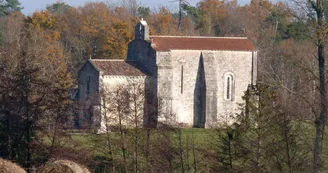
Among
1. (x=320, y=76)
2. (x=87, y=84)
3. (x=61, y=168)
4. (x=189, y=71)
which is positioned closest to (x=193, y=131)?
(x=189, y=71)

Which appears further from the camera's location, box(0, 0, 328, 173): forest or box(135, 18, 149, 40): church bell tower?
box(135, 18, 149, 40): church bell tower

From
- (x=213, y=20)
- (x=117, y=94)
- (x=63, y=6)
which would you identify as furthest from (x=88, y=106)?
(x=63, y=6)

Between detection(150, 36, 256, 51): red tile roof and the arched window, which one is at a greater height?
detection(150, 36, 256, 51): red tile roof

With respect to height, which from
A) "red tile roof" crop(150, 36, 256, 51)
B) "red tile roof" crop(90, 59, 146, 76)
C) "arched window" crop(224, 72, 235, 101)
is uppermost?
"red tile roof" crop(150, 36, 256, 51)

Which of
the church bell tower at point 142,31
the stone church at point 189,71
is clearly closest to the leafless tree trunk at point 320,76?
the stone church at point 189,71

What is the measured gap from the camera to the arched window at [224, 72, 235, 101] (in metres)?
60.8

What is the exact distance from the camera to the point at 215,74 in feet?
198

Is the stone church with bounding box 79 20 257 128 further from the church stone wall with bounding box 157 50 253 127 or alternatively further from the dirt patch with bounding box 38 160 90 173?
the dirt patch with bounding box 38 160 90 173

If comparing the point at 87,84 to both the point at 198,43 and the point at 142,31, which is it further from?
the point at 198,43

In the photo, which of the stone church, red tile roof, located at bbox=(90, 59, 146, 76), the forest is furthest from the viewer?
the stone church

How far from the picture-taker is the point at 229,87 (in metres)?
60.8

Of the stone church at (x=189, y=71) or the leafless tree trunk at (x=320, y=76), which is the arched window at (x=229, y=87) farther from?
the leafless tree trunk at (x=320, y=76)

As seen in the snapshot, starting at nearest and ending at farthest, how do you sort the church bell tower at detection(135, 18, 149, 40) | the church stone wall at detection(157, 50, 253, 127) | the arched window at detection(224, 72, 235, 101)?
the church stone wall at detection(157, 50, 253, 127) < the church bell tower at detection(135, 18, 149, 40) < the arched window at detection(224, 72, 235, 101)

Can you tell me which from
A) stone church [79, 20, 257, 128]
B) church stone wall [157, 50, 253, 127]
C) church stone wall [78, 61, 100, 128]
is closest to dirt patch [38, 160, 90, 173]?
church stone wall [78, 61, 100, 128]
